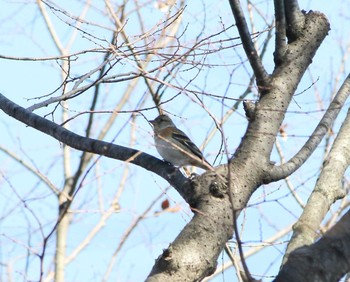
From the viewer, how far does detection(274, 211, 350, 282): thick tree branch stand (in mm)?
2215

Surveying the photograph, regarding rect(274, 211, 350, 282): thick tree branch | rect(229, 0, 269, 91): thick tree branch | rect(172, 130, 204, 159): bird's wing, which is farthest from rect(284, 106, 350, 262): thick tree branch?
rect(172, 130, 204, 159): bird's wing

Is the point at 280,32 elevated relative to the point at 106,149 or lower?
elevated

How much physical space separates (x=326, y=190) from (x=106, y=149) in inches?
43.5

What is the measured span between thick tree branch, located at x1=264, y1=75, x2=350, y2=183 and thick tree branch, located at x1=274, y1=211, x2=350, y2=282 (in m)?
1.11

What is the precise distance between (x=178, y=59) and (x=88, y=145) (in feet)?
2.84

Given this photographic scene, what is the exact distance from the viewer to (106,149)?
11.7 ft

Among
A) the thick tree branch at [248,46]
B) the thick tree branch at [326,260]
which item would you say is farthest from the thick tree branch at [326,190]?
the thick tree branch at [326,260]

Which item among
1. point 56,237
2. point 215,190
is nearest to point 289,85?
point 215,190

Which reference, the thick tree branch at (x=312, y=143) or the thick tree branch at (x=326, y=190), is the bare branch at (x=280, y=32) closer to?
the thick tree branch at (x=312, y=143)

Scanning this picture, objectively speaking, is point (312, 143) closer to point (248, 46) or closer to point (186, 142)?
point (248, 46)

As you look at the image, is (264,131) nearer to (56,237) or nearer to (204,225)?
(204,225)

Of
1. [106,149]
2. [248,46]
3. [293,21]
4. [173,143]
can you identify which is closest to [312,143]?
[248,46]

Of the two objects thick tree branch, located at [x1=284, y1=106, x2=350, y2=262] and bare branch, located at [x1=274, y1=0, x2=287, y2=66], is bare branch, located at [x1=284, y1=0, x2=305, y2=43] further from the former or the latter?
thick tree branch, located at [x1=284, y1=106, x2=350, y2=262]

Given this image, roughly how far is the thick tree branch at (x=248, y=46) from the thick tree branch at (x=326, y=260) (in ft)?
4.89
